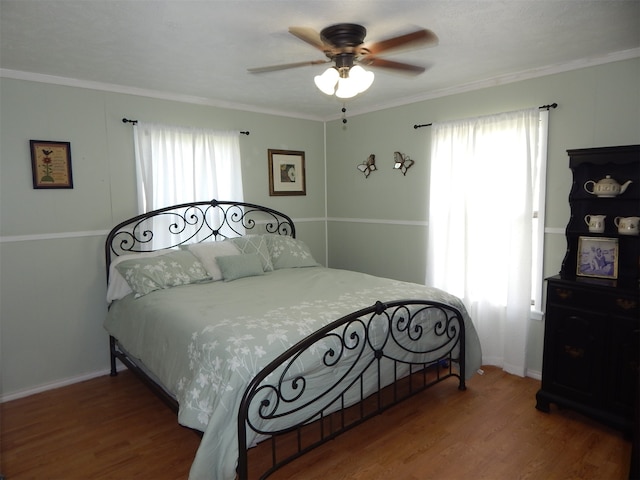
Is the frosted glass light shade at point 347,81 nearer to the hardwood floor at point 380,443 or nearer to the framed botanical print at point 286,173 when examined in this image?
the hardwood floor at point 380,443

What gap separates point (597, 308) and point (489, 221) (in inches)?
45.6

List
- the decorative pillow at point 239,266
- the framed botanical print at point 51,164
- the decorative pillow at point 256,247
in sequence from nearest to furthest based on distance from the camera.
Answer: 1. the framed botanical print at point 51,164
2. the decorative pillow at point 239,266
3. the decorative pillow at point 256,247

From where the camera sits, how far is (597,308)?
266cm

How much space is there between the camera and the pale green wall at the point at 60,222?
122 inches

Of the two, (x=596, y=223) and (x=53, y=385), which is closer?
(x=596, y=223)

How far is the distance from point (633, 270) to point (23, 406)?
14.6ft

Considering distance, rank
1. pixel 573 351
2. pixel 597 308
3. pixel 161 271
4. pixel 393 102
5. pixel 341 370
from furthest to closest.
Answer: pixel 393 102 → pixel 161 271 → pixel 573 351 → pixel 597 308 → pixel 341 370

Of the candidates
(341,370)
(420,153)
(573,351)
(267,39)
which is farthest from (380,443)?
(420,153)

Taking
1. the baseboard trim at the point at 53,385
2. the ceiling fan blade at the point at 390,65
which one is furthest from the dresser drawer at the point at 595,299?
the baseboard trim at the point at 53,385

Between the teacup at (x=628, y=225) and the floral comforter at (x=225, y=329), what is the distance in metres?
1.16

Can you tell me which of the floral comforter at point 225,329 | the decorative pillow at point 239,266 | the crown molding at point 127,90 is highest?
the crown molding at point 127,90

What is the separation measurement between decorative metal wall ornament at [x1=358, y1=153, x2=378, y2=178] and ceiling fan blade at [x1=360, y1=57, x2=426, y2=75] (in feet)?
6.84

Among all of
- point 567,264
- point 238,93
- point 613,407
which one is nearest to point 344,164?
point 238,93

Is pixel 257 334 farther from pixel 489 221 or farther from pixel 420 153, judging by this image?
pixel 420 153
